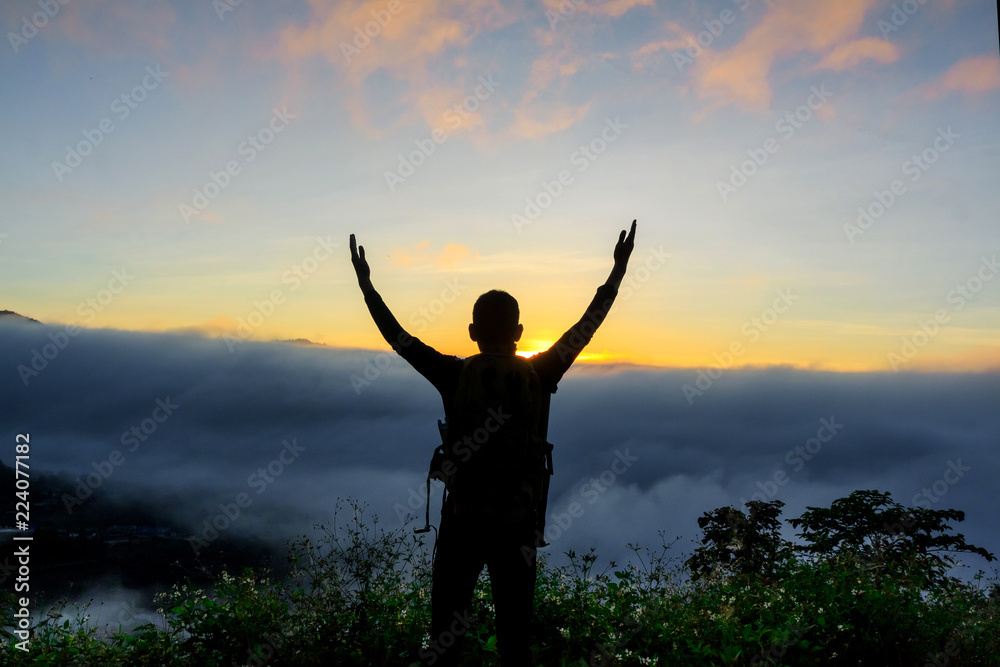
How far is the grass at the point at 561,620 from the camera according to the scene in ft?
15.8

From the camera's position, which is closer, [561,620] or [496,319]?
[496,319]

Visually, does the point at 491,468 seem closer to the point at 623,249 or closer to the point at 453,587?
the point at 453,587

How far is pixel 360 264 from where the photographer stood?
3.50m

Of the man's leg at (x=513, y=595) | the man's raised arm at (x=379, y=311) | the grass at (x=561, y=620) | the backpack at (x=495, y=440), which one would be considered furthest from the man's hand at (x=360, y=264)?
the grass at (x=561, y=620)

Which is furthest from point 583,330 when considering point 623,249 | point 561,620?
point 561,620

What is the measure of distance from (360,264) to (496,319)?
2.91 feet

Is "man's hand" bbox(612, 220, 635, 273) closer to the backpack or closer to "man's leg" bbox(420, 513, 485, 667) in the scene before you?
the backpack

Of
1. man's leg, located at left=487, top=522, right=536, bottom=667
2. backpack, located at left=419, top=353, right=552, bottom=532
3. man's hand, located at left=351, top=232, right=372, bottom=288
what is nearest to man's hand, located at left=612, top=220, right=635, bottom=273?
man's hand, located at left=351, top=232, right=372, bottom=288

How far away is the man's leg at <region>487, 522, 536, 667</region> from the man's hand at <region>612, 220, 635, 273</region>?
158cm

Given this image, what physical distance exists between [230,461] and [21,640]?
97.4 metres

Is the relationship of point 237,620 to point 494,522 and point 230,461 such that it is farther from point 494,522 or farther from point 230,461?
point 230,461

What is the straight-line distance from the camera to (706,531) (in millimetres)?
12797

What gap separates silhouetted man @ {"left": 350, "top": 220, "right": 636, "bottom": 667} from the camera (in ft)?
9.80

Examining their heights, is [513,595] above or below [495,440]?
below
